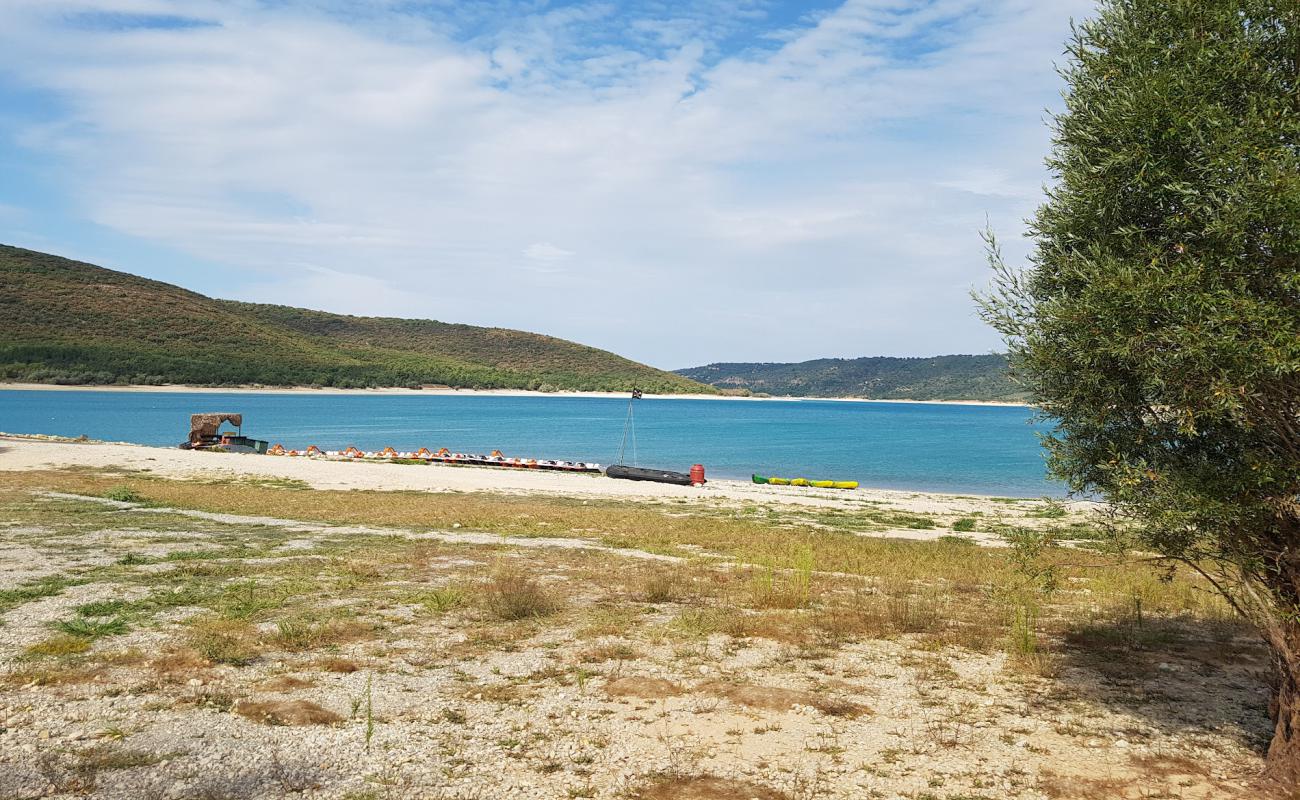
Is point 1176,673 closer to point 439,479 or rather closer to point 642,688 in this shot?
point 642,688

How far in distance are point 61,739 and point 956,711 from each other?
8.58m

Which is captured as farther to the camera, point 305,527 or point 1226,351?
point 305,527

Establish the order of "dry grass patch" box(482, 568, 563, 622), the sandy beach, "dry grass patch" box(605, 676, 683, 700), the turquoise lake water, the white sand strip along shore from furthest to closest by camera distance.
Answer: the turquoise lake water
the white sand strip along shore
"dry grass patch" box(482, 568, 563, 622)
"dry grass patch" box(605, 676, 683, 700)
the sandy beach

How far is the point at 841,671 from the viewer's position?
10.5 m

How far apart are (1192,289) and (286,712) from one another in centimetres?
911

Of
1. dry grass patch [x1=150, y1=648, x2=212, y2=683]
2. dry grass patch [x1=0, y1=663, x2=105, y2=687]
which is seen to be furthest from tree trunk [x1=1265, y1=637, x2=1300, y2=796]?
dry grass patch [x1=0, y1=663, x2=105, y2=687]

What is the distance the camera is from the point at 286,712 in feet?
27.0

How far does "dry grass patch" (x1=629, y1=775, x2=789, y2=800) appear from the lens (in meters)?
6.75

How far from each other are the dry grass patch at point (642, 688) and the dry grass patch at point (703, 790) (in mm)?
2118

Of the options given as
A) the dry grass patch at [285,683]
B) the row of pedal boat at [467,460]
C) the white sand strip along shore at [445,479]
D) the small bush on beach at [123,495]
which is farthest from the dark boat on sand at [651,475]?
the dry grass patch at [285,683]

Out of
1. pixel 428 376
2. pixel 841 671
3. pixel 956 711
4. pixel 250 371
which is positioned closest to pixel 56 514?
pixel 841 671

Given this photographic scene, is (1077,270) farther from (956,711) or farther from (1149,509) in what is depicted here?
(956,711)

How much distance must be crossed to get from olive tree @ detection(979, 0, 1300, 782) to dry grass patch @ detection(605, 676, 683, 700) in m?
5.06

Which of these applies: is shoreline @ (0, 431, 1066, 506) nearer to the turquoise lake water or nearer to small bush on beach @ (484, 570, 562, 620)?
the turquoise lake water
